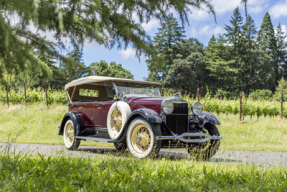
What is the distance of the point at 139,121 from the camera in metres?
5.39

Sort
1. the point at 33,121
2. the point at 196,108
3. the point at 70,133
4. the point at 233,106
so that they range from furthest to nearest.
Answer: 1. the point at 233,106
2. the point at 33,121
3. the point at 70,133
4. the point at 196,108

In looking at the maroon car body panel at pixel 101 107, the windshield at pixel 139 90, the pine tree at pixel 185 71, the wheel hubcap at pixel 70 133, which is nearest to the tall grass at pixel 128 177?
the maroon car body panel at pixel 101 107

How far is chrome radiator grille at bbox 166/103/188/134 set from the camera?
5789 millimetres

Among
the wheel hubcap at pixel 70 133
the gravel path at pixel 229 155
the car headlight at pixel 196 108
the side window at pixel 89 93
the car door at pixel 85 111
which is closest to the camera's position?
the gravel path at pixel 229 155

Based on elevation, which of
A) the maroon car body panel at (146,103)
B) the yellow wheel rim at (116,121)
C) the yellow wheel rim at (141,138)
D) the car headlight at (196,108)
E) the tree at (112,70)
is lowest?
the yellow wheel rim at (141,138)

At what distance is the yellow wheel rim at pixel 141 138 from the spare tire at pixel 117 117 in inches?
16.9

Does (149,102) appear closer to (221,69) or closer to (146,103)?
(146,103)

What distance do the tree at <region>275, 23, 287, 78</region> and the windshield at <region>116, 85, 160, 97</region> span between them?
6008 centimetres

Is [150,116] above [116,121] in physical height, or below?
above

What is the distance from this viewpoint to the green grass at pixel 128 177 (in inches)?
125

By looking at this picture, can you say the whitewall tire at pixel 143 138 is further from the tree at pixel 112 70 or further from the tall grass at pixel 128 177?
the tree at pixel 112 70

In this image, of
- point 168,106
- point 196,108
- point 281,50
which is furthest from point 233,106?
point 281,50

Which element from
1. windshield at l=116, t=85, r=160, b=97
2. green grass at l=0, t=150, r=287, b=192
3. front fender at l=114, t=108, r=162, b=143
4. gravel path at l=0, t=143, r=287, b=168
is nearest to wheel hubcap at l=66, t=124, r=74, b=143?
gravel path at l=0, t=143, r=287, b=168

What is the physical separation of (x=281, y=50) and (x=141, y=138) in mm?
66172
